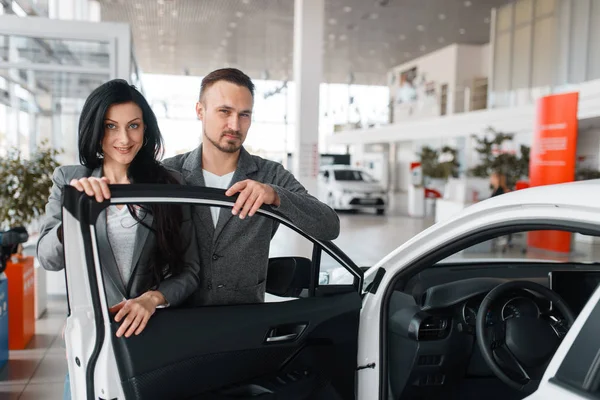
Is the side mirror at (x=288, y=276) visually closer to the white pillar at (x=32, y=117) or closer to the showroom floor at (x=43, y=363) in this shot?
the showroom floor at (x=43, y=363)

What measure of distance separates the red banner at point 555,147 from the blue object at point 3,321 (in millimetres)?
7748

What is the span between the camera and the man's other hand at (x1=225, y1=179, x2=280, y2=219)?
146cm

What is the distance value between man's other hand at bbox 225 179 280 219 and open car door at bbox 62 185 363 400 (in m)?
0.02

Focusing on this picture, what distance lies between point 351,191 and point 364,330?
1403 cm

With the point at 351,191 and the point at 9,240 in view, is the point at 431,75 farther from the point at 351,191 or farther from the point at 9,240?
the point at 9,240

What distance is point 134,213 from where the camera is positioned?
1.54 metres

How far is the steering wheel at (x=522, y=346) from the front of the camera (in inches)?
63.6

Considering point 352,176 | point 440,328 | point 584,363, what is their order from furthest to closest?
1. point 352,176
2. point 440,328
3. point 584,363

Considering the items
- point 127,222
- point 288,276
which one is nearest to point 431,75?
point 288,276

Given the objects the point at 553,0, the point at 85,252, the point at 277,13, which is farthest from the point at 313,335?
the point at 553,0

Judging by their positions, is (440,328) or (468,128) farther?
(468,128)

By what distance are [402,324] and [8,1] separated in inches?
294

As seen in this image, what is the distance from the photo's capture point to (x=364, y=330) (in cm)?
176

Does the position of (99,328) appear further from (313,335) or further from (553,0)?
(553,0)
